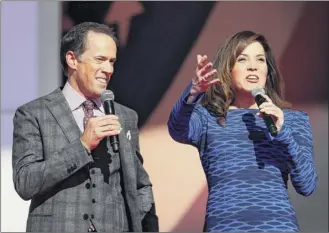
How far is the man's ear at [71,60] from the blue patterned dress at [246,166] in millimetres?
434

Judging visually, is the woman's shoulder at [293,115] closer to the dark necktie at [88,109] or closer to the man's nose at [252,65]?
the man's nose at [252,65]

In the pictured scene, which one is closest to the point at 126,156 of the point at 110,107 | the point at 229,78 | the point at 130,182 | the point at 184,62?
the point at 130,182

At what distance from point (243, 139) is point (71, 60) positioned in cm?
75

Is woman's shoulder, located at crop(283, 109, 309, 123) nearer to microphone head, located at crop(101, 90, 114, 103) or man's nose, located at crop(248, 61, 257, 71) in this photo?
man's nose, located at crop(248, 61, 257, 71)

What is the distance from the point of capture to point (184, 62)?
488 cm

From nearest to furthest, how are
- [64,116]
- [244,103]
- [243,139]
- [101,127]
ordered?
[101,127], [64,116], [243,139], [244,103]

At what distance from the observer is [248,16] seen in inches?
194

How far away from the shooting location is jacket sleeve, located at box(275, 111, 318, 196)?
9.89ft

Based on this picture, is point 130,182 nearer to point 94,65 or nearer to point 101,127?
point 101,127

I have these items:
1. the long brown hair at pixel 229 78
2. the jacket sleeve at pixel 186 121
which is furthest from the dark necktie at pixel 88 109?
the long brown hair at pixel 229 78

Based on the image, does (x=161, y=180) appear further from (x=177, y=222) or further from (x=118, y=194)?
(x=118, y=194)

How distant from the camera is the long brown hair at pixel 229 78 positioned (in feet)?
10.4

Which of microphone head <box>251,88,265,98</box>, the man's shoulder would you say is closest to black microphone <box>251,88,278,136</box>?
microphone head <box>251,88,265,98</box>

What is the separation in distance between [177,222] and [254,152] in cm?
186
